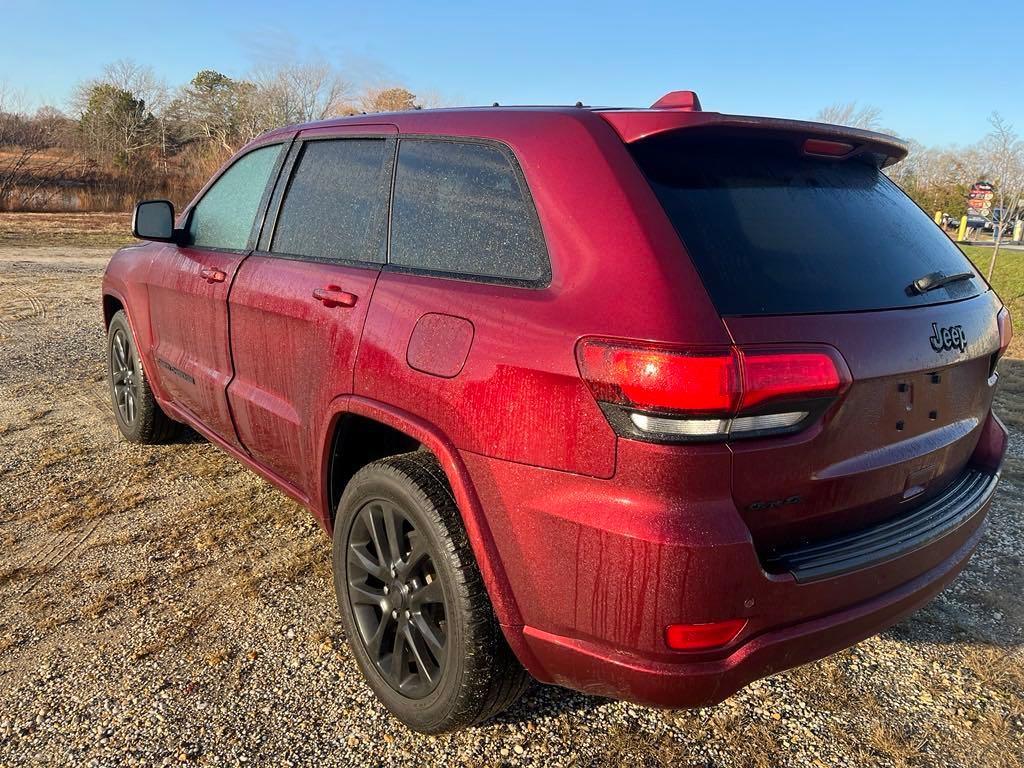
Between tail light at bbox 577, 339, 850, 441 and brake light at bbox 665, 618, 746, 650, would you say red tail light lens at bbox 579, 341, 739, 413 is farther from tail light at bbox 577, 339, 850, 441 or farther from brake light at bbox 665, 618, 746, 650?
brake light at bbox 665, 618, 746, 650

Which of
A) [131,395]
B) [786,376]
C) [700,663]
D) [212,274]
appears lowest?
[131,395]

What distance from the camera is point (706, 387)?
1.60 meters

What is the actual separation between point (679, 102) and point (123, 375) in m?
3.75

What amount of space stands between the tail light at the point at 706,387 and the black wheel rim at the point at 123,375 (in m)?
3.54

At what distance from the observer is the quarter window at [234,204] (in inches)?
129

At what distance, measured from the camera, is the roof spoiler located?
6.17ft

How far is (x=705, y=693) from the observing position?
1.75m

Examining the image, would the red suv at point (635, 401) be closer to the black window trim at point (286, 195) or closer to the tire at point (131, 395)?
the black window trim at point (286, 195)

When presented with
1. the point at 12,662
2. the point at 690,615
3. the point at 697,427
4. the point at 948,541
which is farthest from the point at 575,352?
the point at 12,662

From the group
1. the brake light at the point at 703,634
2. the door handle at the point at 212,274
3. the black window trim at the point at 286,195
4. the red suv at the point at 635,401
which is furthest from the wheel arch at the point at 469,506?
the door handle at the point at 212,274

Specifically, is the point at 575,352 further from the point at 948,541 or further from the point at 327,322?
the point at 948,541

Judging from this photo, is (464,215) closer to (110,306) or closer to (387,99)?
(110,306)

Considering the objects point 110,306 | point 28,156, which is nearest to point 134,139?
point 28,156

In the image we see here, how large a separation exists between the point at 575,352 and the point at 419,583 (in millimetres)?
911
